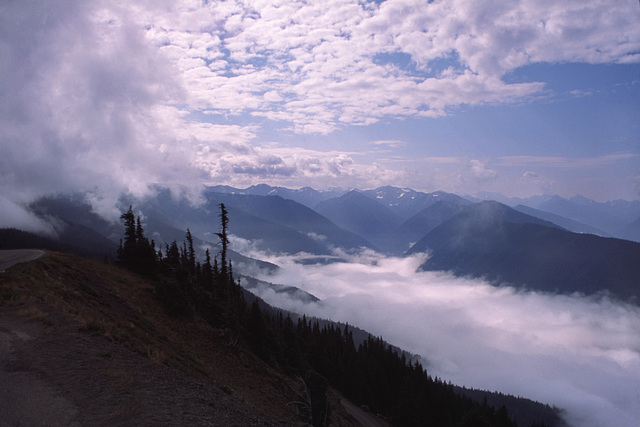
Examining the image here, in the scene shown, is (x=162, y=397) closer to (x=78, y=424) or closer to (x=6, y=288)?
(x=78, y=424)

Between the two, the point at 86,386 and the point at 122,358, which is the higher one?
the point at 86,386

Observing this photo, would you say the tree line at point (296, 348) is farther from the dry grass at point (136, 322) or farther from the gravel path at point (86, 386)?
the gravel path at point (86, 386)

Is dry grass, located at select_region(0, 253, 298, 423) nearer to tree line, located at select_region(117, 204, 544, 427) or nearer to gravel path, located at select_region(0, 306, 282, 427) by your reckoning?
gravel path, located at select_region(0, 306, 282, 427)

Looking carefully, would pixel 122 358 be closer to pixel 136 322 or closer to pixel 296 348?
pixel 136 322

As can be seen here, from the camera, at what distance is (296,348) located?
188 ft

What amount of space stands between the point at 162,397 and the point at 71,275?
22240 mm

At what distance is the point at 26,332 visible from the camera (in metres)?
15.7

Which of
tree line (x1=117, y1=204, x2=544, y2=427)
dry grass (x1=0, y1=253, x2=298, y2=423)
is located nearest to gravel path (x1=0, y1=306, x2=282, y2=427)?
dry grass (x1=0, y1=253, x2=298, y2=423)

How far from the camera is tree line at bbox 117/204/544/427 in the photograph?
113 ft

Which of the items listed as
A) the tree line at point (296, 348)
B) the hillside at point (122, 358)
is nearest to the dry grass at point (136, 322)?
the hillside at point (122, 358)

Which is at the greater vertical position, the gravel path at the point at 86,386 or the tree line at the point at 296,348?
the gravel path at the point at 86,386

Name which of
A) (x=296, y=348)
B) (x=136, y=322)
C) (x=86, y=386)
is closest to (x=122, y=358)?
Result: (x=86, y=386)

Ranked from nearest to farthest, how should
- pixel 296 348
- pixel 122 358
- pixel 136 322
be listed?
pixel 122 358, pixel 136 322, pixel 296 348

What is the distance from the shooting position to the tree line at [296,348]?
34.6 metres
